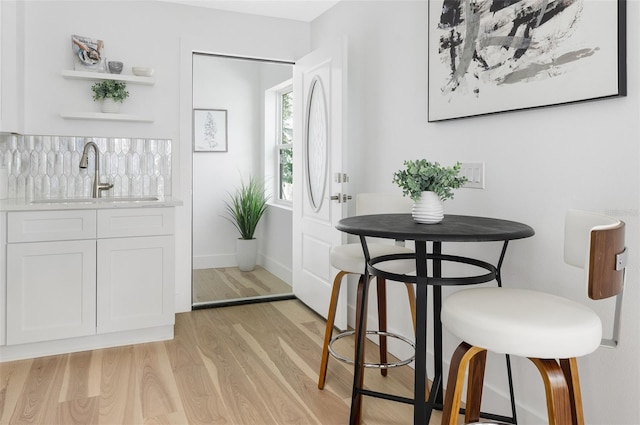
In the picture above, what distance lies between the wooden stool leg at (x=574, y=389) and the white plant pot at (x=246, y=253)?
4056mm

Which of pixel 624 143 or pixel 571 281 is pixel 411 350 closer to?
pixel 571 281

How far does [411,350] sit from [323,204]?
119 cm

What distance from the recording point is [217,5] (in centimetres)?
368

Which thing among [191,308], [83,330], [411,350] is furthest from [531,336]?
[191,308]

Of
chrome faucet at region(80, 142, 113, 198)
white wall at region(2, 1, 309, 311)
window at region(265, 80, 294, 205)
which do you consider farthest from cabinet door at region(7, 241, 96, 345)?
window at region(265, 80, 294, 205)

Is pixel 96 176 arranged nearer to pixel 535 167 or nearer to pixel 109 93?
pixel 109 93

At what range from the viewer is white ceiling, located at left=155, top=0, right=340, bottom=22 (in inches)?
142

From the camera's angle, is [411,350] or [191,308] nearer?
[411,350]

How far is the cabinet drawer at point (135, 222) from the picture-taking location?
2943mm

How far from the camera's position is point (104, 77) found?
11.0 feet

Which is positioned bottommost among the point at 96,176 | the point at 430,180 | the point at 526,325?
the point at 526,325

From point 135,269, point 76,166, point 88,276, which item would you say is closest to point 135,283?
point 135,269

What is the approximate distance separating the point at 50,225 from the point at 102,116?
3.07ft

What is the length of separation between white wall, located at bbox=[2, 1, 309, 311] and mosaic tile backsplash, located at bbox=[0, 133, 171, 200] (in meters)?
0.07
